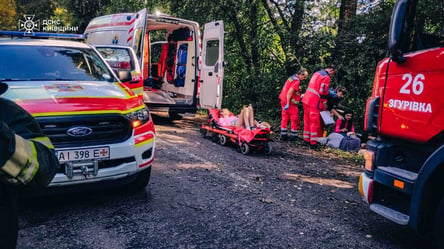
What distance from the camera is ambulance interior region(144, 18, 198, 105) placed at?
1076 cm

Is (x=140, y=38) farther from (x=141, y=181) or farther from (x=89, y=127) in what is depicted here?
(x=89, y=127)

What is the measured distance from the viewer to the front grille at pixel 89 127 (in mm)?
3752

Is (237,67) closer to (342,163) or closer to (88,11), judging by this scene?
(342,163)

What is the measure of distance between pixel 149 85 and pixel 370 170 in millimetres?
9276

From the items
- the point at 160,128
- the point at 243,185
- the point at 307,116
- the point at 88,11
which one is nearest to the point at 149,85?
the point at 160,128

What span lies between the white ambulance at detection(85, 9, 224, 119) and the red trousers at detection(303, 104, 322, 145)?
207 cm

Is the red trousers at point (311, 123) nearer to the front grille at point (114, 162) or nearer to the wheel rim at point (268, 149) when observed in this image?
the wheel rim at point (268, 149)

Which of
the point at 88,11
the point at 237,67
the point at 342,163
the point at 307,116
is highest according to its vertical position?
the point at 88,11

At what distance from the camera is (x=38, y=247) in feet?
10.6

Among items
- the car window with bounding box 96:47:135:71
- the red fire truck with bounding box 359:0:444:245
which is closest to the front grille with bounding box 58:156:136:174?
the red fire truck with bounding box 359:0:444:245

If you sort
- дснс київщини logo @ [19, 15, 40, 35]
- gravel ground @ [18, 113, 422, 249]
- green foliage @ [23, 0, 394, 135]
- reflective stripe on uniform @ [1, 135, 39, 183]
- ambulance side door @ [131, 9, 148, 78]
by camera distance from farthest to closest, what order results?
дснс київщини logo @ [19, 15, 40, 35] < green foliage @ [23, 0, 394, 135] < ambulance side door @ [131, 9, 148, 78] < gravel ground @ [18, 113, 422, 249] < reflective stripe on uniform @ [1, 135, 39, 183]

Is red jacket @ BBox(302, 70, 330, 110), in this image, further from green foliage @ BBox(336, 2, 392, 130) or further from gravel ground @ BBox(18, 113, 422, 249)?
gravel ground @ BBox(18, 113, 422, 249)

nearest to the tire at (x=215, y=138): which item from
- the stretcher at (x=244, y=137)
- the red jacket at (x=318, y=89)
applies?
the stretcher at (x=244, y=137)

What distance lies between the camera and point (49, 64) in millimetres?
4891
